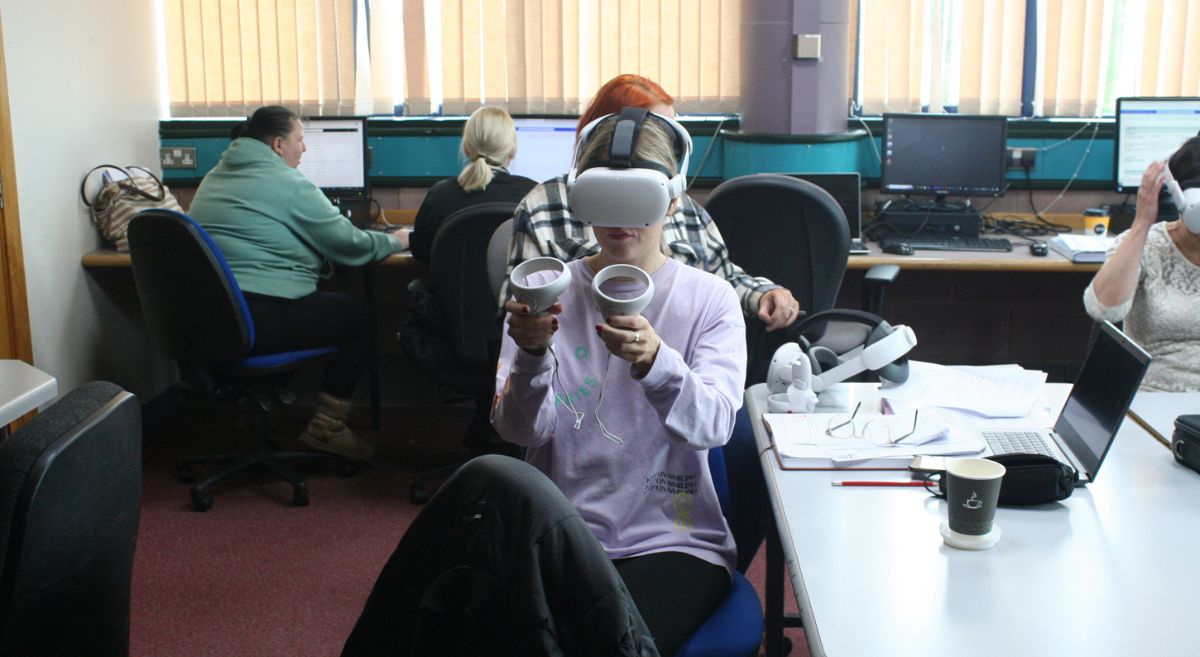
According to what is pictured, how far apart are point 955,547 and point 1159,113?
121 inches

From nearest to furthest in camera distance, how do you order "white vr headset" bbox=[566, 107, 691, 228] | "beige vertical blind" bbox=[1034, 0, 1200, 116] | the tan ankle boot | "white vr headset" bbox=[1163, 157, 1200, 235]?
"white vr headset" bbox=[566, 107, 691, 228] < "white vr headset" bbox=[1163, 157, 1200, 235] < the tan ankle boot < "beige vertical blind" bbox=[1034, 0, 1200, 116]

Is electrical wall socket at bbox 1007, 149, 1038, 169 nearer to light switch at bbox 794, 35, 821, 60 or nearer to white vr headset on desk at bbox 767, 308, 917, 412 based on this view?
light switch at bbox 794, 35, 821, 60

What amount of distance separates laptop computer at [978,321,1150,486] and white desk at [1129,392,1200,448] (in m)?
0.18

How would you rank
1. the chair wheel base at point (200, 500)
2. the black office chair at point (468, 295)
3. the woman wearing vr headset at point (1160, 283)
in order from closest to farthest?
1. the woman wearing vr headset at point (1160, 283)
2. the black office chair at point (468, 295)
3. the chair wheel base at point (200, 500)

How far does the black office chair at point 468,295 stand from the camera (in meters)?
3.06

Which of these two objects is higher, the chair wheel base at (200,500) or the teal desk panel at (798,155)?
the teal desk panel at (798,155)

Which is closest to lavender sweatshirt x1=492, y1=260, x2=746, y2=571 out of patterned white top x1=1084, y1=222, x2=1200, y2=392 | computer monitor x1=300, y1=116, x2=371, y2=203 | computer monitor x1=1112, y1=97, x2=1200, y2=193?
patterned white top x1=1084, y1=222, x2=1200, y2=392

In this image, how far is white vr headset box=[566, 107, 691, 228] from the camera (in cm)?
150

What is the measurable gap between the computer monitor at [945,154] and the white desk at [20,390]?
295 cm

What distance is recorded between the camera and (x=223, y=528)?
3219 mm

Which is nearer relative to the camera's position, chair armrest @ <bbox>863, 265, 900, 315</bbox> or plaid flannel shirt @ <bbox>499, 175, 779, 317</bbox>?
plaid flannel shirt @ <bbox>499, 175, 779, 317</bbox>

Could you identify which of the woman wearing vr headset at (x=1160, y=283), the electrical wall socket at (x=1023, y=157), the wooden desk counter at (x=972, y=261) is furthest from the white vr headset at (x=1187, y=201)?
the electrical wall socket at (x=1023, y=157)

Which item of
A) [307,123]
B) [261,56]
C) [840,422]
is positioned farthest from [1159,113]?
[261,56]

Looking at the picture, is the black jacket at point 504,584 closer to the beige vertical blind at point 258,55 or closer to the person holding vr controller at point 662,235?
the person holding vr controller at point 662,235
